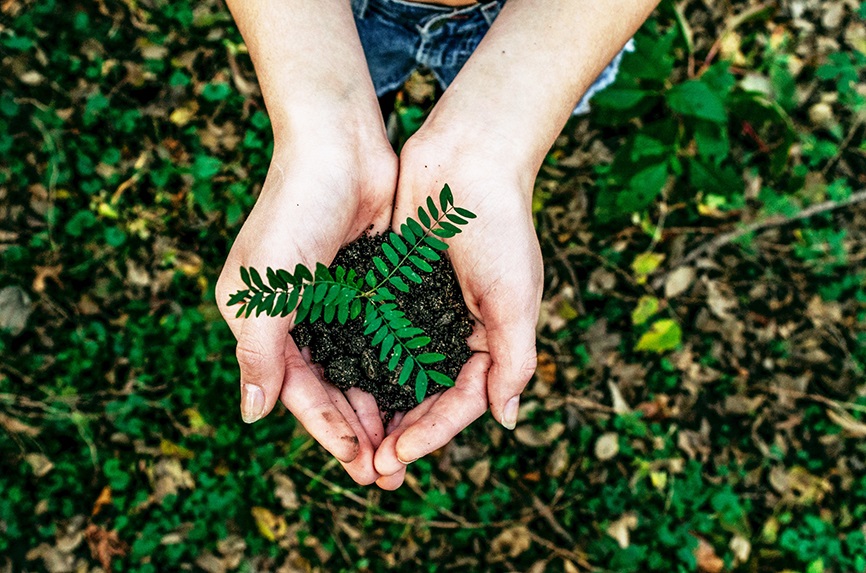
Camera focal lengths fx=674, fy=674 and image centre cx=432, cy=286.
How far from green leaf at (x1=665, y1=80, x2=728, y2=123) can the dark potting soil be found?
1749 millimetres


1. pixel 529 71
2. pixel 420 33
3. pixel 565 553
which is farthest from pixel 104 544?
pixel 529 71

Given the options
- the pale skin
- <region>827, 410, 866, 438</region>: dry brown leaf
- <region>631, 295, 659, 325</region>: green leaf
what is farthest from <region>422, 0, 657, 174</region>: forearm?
<region>827, 410, 866, 438</region>: dry brown leaf

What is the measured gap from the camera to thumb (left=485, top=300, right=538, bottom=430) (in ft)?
7.82

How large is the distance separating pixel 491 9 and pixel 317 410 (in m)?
1.74

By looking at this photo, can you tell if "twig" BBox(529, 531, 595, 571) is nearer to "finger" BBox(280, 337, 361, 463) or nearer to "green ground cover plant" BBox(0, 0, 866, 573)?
"green ground cover plant" BBox(0, 0, 866, 573)

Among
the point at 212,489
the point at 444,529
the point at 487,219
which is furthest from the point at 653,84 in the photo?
the point at 212,489

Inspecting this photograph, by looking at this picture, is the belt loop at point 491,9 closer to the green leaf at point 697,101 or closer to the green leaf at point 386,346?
the green leaf at point 697,101

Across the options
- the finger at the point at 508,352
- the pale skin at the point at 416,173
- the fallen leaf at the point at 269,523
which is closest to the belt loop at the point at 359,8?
the pale skin at the point at 416,173

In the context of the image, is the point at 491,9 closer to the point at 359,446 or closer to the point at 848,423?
the point at 359,446

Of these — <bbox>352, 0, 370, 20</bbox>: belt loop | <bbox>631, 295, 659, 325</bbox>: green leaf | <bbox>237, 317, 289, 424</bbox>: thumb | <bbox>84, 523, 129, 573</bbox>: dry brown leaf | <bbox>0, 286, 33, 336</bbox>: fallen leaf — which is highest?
<bbox>352, 0, 370, 20</bbox>: belt loop

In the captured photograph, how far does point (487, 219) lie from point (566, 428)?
1830 millimetres

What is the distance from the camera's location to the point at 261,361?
2236 mm

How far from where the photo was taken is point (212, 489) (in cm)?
365

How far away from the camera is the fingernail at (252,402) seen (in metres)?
2.31
